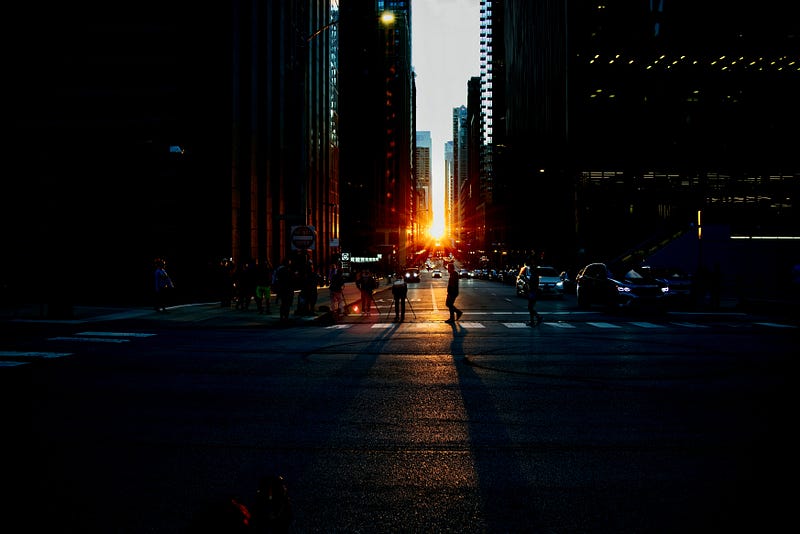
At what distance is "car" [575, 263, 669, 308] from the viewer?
2473cm

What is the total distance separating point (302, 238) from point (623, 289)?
11889mm

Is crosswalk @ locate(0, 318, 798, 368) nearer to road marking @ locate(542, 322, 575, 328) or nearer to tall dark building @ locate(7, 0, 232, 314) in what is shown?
road marking @ locate(542, 322, 575, 328)

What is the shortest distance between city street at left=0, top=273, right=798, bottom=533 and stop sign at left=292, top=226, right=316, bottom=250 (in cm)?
894

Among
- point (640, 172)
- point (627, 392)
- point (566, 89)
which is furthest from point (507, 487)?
point (566, 89)

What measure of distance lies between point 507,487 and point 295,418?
3273 millimetres

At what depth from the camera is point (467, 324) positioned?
2112cm

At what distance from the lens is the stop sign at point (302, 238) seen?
23.1 meters

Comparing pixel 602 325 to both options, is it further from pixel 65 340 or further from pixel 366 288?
pixel 65 340

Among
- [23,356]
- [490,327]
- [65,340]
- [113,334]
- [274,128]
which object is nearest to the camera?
[23,356]

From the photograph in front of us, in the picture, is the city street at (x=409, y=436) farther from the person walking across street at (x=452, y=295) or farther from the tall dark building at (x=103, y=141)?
the tall dark building at (x=103, y=141)

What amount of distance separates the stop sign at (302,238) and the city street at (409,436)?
8.94 m

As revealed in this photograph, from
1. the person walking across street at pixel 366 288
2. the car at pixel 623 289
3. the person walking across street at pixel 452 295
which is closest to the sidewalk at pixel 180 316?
the person walking across street at pixel 366 288

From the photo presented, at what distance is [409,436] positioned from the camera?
279 inches

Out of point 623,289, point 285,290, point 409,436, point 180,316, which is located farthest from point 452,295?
point 409,436
